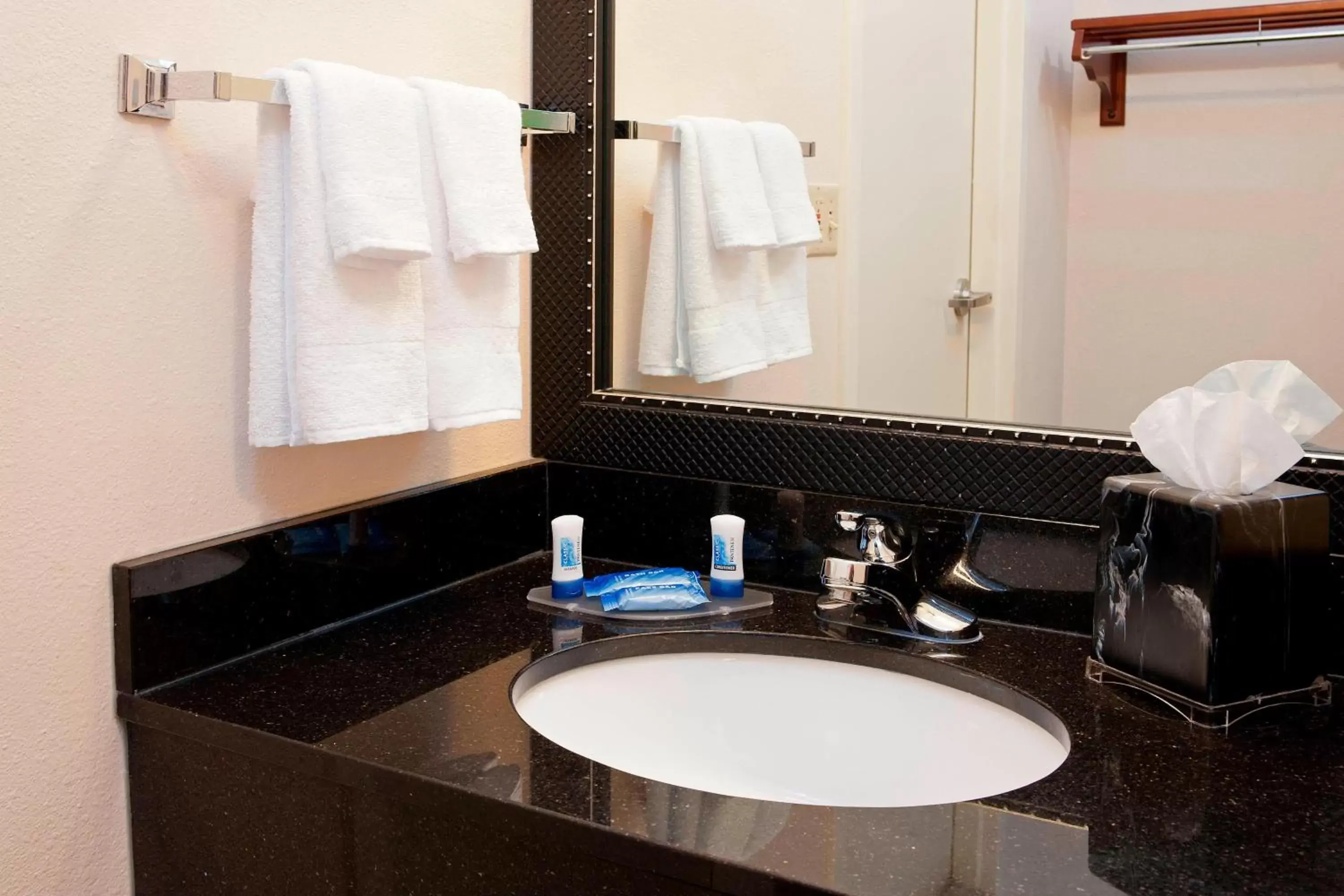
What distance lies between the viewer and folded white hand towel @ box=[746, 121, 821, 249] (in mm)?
1387

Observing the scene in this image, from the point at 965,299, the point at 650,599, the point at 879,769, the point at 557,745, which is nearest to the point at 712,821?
the point at 557,745

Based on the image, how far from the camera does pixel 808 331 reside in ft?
4.58

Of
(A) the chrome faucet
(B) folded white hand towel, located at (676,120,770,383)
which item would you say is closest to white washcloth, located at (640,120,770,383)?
(B) folded white hand towel, located at (676,120,770,383)

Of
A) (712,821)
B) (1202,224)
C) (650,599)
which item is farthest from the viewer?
(650,599)

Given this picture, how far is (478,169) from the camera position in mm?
1212

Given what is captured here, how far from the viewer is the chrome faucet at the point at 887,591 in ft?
4.01

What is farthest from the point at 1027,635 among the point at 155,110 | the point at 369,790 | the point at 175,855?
the point at 155,110

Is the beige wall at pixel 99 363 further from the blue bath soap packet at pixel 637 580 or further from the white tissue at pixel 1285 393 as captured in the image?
the white tissue at pixel 1285 393

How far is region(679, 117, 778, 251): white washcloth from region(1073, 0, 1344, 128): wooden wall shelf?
360 millimetres

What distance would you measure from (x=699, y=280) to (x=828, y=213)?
6.5 inches

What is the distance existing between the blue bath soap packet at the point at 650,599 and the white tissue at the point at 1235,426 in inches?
18.7

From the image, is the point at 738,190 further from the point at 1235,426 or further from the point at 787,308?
the point at 1235,426

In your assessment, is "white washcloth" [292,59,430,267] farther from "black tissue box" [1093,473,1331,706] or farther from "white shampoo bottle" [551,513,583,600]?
"black tissue box" [1093,473,1331,706]

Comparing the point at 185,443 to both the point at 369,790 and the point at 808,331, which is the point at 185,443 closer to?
the point at 369,790
